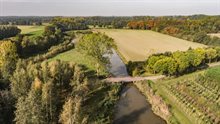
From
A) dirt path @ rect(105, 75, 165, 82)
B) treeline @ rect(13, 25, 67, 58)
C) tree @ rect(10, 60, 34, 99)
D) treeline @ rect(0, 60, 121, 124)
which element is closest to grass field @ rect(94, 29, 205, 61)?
dirt path @ rect(105, 75, 165, 82)

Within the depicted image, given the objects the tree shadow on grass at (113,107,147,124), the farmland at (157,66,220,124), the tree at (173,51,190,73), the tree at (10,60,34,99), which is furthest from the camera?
the tree at (173,51,190,73)

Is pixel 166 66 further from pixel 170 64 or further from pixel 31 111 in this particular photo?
pixel 31 111

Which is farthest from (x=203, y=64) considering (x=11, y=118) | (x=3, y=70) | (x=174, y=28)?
(x=174, y=28)

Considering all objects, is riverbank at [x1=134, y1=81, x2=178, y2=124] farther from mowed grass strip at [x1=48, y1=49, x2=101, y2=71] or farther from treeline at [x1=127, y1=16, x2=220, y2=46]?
treeline at [x1=127, y1=16, x2=220, y2=46]

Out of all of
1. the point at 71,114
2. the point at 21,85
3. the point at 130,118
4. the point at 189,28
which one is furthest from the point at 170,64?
the point at 189,28

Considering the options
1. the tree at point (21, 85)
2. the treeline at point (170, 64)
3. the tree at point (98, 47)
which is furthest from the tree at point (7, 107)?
the treeline at point (170, 64)

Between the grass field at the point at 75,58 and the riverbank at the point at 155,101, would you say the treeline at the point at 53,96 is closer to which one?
the riverbank at the point at 155,101
